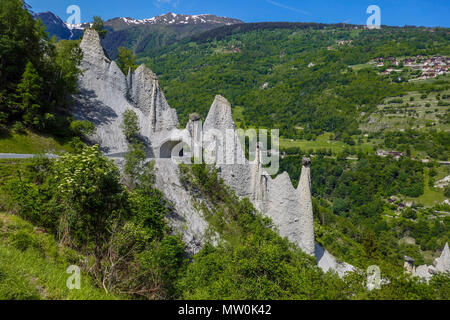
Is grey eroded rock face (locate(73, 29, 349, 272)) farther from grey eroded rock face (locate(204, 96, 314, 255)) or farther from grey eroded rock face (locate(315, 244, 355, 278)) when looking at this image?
grey eroded rock face (locate(315, 244, 355, 278))

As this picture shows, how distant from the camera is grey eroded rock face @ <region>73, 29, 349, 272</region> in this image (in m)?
24.0

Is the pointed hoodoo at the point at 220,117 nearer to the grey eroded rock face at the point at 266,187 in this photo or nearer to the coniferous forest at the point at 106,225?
the grey eroded rock face at the point at 266,187

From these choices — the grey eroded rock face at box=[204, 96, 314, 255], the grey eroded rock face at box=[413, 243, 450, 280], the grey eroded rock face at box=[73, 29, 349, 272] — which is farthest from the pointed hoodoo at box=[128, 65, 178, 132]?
the grey eroded rock face at box=[413, 243, 450, 280]

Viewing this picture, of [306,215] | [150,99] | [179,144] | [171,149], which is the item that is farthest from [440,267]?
[150,99]

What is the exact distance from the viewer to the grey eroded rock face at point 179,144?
24.0 meters

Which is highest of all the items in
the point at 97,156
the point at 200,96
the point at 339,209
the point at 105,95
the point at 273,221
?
the point at 200,96

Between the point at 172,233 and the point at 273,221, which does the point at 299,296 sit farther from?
the point at 273,221

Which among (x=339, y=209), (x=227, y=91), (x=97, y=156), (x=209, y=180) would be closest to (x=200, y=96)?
(x=227, y=91)

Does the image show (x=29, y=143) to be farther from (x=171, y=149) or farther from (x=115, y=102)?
(x=171, y=149)

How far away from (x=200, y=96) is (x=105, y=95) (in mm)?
125712

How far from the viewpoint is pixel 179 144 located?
105ft

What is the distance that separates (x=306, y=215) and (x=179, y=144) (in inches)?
638

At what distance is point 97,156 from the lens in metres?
13.2

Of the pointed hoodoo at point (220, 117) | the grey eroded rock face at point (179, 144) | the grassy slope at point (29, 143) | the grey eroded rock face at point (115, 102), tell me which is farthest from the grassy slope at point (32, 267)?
the pointed hoodoo at point (220, 117)
